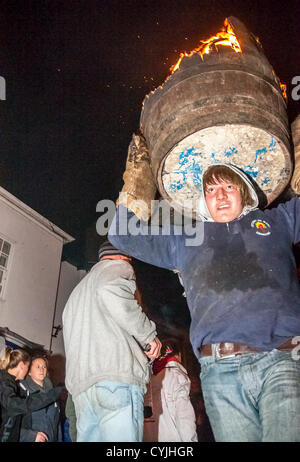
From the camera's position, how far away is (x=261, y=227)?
85.7 inches

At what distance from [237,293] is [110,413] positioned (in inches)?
44.2

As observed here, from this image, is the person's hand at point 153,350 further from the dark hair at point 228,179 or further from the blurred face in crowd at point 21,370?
the blurred face in crowd at point 21,370

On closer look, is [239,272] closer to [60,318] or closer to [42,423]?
[42,423]

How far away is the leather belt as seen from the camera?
1.76 metres

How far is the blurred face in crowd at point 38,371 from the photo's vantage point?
4.33m

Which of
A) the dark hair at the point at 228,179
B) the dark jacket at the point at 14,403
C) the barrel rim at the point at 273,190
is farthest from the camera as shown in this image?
the dark jacket at the point at 14,403

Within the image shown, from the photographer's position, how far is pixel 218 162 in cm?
253

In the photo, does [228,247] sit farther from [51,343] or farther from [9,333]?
[51,343]

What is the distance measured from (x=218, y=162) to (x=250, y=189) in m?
0.31

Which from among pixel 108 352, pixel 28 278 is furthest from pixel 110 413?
pixel 28 278

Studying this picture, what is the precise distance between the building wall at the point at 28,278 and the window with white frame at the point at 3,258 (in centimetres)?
8

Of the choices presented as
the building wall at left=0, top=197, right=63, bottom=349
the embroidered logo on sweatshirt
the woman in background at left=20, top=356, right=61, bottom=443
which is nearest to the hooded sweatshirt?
the embroidered logo on sweatshirt

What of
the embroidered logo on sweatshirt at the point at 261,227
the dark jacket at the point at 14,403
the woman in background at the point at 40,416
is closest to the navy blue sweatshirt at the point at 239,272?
the embroidered logo on sweatshirt at the point at 261,227
